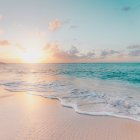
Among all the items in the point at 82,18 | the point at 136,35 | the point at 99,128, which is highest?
the point at 82,18

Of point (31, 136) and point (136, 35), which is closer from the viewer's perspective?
point (31, 136)

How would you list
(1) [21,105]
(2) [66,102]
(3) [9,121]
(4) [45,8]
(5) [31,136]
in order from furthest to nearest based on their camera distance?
1. (4) [45,8]
2. (2) [66,102]
3. (1) [21,105]
4. (3) [9,121]
5. (5) [31,136]

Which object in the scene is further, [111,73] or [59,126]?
[111,73]

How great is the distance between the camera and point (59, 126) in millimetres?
4262

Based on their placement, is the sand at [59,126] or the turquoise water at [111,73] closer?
the sand at [59,126]

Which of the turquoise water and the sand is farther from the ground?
the turquoise water

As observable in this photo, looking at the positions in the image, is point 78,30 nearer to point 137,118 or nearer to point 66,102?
point 66,102

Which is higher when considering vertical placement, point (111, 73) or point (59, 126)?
point (111, 73)

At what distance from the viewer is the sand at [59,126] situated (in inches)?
145

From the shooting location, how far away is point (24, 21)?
43.3ft

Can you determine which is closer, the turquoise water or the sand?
the sand

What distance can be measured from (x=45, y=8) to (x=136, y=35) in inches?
329

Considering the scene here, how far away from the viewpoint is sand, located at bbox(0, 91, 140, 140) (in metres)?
3.68

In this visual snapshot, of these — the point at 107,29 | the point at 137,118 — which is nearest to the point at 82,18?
the point at 107,29
